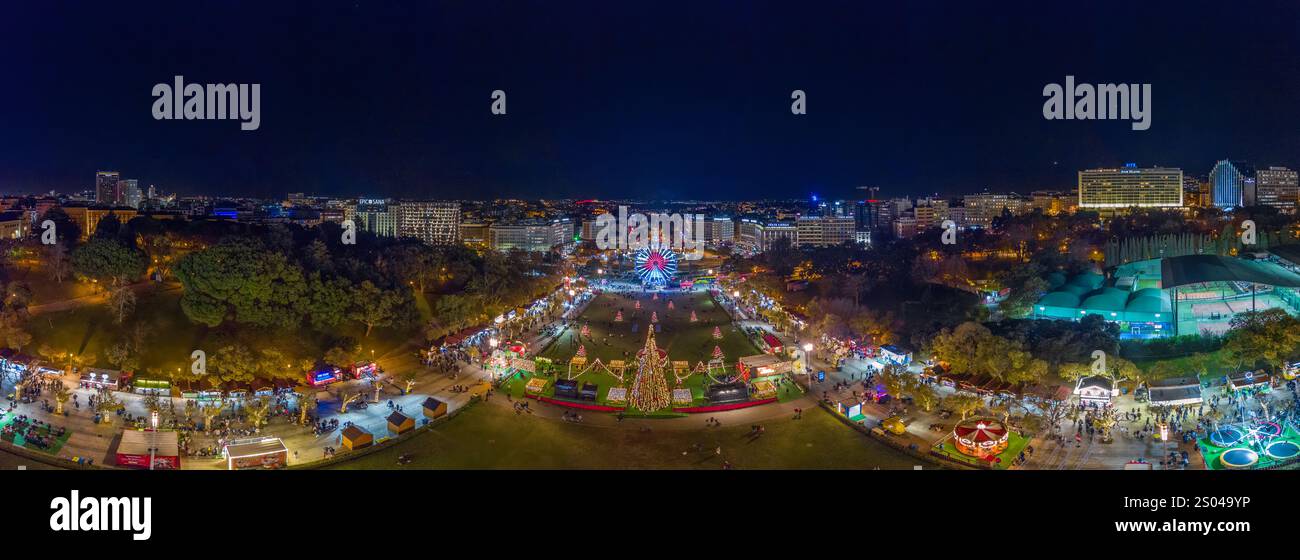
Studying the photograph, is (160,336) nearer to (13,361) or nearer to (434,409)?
(13,361)

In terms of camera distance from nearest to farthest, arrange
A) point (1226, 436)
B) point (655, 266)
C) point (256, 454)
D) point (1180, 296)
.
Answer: point (256, 454) → point (1226, 436) → point (1180, 296) → point (655, 266)

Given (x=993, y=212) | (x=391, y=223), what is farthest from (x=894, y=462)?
(x=993, y=212)

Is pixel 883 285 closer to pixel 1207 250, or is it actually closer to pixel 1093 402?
pixel 1207 250

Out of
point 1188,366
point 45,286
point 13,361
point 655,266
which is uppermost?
point 655,266

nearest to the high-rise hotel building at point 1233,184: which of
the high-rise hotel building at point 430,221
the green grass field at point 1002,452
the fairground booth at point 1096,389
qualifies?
the fairground booth at point 1096,389

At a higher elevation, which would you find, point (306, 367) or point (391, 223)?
point (391, 223)

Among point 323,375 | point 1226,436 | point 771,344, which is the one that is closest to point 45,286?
point 323,375

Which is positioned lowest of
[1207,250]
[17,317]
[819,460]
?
[819,460]
